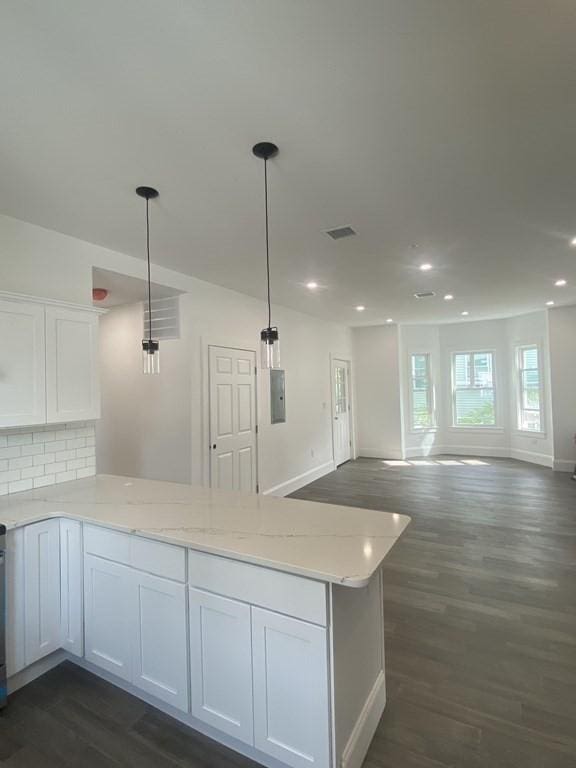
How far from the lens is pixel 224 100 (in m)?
1.63

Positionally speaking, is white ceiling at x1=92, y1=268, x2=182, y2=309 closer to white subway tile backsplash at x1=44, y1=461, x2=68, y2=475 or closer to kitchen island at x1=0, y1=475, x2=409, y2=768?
white subway tile backsplash at x1=44, y1=461, x2=68, y2=475

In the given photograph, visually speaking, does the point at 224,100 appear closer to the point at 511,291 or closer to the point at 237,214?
the point at 237,214

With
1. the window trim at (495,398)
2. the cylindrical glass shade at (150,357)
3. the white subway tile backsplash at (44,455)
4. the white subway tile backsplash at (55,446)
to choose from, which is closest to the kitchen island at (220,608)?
the white subway tile backsplash at (44,455)

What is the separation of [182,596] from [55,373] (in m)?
1.70

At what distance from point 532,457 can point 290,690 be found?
7384 millimetres

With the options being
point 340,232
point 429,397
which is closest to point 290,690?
point 340,232

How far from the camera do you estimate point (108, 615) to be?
200 cm

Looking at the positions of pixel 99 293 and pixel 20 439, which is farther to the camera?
pixel 99 293

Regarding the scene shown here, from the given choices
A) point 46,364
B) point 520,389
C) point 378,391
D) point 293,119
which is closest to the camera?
point 293,119

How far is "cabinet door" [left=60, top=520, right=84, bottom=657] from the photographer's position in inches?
84.1

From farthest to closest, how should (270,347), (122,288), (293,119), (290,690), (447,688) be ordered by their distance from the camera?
(122,288) → (270,347) → (447,688) → (293,119) → (290,690)

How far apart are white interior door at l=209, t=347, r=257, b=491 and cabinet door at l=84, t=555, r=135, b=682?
214 cm

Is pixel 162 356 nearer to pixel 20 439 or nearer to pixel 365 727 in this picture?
pixel 20 439

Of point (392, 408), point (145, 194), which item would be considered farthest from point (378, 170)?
point (392, 408)
